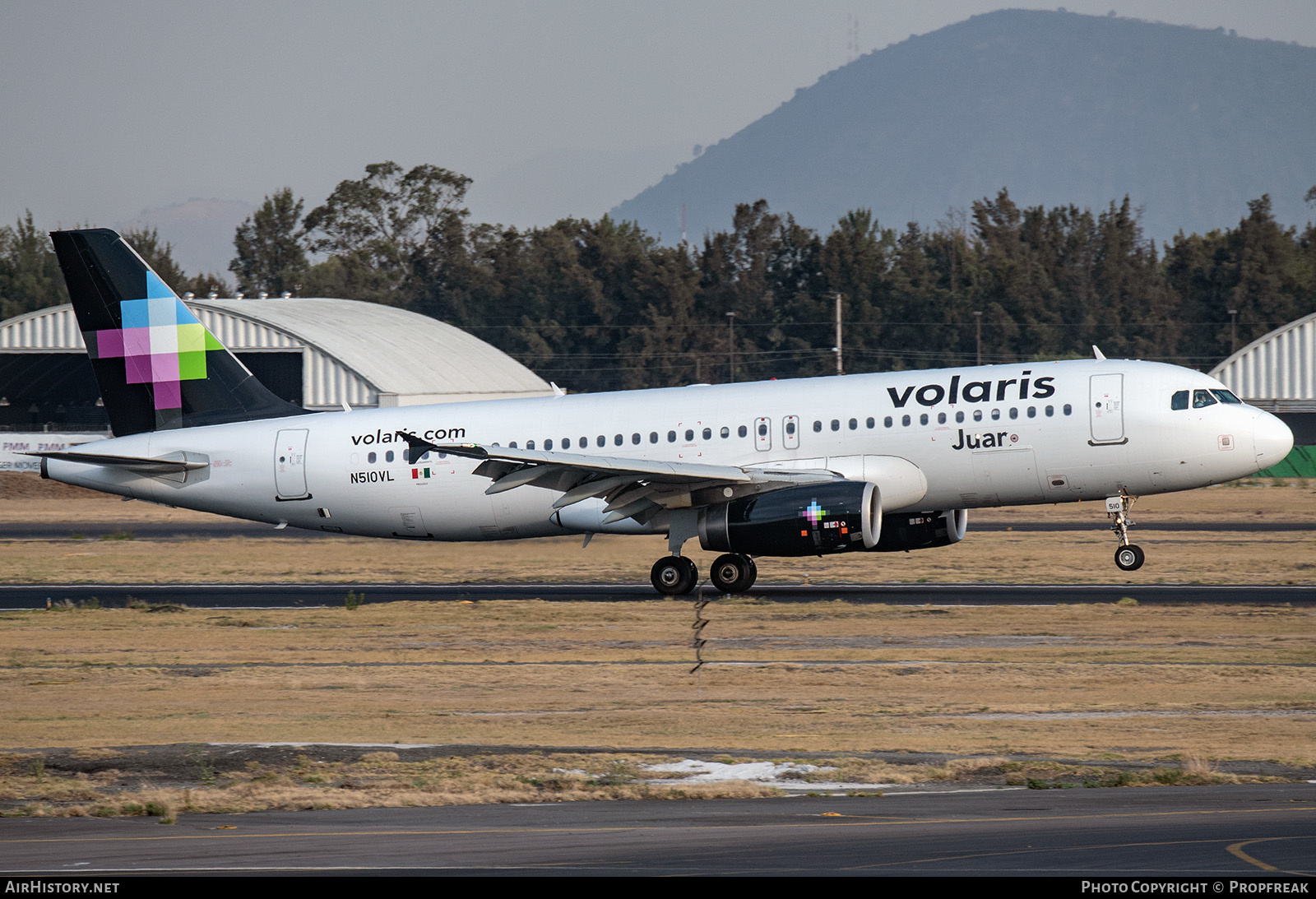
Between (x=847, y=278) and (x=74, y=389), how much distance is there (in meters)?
60.6

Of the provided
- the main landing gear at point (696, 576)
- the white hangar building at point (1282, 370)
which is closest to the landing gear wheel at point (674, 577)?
the main landing gear at point (696, 576)

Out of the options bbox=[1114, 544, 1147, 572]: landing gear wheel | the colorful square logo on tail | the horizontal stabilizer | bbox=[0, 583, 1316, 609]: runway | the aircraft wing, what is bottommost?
bbox=[0, 583, 1316, 609]: runway

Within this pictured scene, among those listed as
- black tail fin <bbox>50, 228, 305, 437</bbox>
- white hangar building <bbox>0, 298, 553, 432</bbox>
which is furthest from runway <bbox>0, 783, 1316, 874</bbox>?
white hangar building <bbox>0, 298, 553, 432</bbox>

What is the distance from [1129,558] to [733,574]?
7436 millimetres

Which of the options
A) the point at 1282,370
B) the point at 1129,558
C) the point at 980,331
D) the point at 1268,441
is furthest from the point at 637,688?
the point at 980,331

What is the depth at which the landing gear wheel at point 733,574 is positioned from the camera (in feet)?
90.5

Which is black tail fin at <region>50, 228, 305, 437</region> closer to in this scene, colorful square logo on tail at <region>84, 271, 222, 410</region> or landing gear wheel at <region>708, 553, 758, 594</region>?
colorful square logo on tail at <region>84, 271, 222, 410</region>

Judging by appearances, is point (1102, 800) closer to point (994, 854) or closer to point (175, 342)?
point (994, 854)

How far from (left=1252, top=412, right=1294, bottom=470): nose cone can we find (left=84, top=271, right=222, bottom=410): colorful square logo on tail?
20913mm

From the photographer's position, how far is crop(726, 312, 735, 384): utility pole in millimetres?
109625

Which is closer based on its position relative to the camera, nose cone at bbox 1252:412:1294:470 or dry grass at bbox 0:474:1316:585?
nose cone at bbox 1252:412:1294:470

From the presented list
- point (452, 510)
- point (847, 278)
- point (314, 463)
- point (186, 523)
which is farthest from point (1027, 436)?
point (847, 278)

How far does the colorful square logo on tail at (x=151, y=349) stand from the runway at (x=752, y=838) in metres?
18.8

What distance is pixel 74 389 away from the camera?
80.0m
